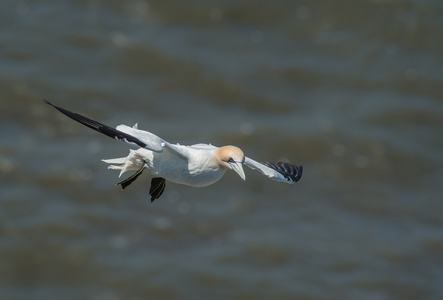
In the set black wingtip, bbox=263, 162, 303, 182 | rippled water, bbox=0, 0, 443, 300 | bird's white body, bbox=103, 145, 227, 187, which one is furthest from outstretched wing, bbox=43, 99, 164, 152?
rippled water, bbox=0, 0, 443, 300

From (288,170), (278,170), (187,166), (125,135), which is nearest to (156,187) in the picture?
(187,166)

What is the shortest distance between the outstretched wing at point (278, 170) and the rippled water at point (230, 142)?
50.8ft

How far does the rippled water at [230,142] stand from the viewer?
98.9 ft

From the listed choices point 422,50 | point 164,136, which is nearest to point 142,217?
point 164,136

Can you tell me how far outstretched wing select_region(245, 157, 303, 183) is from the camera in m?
13.0

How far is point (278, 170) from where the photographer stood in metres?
13.8

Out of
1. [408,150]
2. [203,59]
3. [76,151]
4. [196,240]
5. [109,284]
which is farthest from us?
[203,59]

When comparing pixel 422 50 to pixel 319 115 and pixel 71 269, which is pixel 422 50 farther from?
pixel 71 269

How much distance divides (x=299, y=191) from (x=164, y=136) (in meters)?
6.07

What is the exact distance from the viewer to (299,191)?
1351 inches

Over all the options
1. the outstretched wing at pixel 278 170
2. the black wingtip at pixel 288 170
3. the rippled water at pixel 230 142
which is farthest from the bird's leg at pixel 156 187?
the rippled water at pixel 230 142

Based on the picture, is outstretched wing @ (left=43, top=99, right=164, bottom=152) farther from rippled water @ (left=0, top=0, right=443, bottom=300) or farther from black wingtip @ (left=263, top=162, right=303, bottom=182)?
rippled water @ (left=0, top=0, right=443, bottom=300)

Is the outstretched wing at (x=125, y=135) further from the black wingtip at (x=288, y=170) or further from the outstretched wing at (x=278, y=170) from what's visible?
the black wingtip at (x=288, y=170)

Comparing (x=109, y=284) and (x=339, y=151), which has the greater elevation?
(x=339, y=151)
